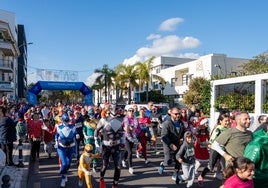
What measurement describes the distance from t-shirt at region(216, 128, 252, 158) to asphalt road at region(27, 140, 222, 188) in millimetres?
2709

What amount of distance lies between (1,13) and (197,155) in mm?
64043

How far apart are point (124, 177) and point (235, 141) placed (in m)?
4.06

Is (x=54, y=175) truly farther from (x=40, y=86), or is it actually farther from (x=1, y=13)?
(x=1, y=13)

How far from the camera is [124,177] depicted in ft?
28.1

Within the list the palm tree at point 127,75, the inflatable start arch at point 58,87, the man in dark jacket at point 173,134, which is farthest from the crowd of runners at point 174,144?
the palm tree at point 127,75

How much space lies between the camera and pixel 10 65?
52406 mm

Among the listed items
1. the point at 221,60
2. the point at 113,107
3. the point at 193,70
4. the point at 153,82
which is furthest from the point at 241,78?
the point at 153,82

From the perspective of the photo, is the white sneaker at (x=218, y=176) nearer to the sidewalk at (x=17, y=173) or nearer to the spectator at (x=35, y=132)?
the sidewalk at (x=17, y=173)

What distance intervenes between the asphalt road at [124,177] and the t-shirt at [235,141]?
8.89 ft

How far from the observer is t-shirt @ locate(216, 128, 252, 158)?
516 cm

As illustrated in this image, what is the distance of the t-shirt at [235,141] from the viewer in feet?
16.9

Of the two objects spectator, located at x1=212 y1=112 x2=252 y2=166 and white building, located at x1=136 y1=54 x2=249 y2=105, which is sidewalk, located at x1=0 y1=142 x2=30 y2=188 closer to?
spectator, located at x1=212 y1=112 x2=252 y2=166

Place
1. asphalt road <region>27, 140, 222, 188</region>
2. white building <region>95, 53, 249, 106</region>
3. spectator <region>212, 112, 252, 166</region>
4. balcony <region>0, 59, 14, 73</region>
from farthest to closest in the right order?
balcony <region>0, 59, 14, 73</region> < white building <region>95, 53, 249, 106</region> < asphalt road <region>27, 140, 222, 188</region> < spectator <region>212, 112, 252, 166</region>

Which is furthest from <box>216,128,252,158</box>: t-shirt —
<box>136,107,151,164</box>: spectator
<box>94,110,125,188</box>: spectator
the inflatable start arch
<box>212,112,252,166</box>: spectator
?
the inflatable start arch
